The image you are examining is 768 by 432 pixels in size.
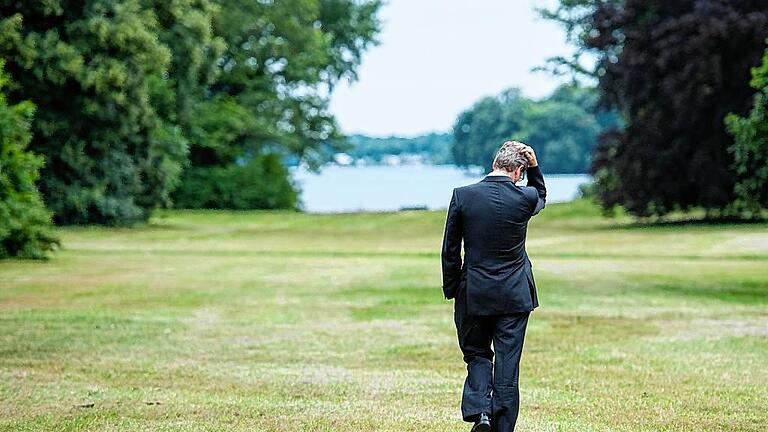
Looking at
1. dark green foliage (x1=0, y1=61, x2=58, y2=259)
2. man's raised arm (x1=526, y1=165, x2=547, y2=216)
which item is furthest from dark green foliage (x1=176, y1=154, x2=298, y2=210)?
man's raised arm (x1=526, y1=165, x2=547, y2=216)

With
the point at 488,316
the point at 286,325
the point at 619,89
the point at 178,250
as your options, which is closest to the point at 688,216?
the point at 619,89

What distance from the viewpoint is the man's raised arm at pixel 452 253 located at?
808 centimetres

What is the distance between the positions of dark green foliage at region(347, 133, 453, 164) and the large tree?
70915mm

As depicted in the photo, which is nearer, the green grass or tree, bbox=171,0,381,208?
the green grass

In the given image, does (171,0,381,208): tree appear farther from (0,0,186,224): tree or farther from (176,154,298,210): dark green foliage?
(0,0,186,224): tree

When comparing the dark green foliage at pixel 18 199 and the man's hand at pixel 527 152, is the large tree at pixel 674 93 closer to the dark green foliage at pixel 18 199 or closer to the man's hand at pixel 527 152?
the dark green foliage at pixel 18 199

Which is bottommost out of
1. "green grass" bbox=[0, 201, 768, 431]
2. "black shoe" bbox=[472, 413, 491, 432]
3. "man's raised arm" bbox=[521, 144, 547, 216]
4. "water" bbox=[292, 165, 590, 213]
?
"water" bbox=[292, 165, 590, 213]

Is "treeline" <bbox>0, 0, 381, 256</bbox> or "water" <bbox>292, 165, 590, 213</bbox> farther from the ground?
"treeline" <bbox>0, 0, 381, 256</bbox>

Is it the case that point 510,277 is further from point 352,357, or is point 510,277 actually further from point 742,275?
point 742,275

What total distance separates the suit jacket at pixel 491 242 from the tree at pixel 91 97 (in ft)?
98.3

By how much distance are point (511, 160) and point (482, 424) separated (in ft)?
5.13

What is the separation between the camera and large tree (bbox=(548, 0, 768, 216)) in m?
38.5

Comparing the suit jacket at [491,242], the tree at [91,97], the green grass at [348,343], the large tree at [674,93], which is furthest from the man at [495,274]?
the large tree at [674,93]

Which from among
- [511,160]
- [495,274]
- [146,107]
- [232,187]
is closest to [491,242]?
[495,274]
